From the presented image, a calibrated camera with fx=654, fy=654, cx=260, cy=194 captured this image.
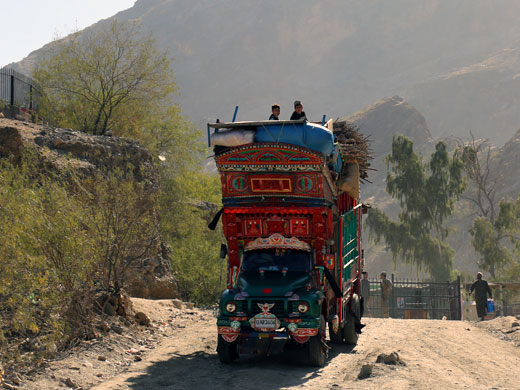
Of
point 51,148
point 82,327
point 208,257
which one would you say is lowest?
point 82,327

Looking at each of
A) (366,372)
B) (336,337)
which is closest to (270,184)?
(366,372)

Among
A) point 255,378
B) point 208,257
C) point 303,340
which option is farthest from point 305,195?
point 208,257

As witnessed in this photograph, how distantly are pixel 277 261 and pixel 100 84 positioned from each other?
19.8 m

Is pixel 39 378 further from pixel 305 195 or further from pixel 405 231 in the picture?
pixel 405 231

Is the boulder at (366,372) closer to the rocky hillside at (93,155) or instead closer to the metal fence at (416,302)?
the rocky hillside at (93,155)

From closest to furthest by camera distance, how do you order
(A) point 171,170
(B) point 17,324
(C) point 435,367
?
1. (B) point 17,324
2. (C) point 435,367
3. (A) point 171,170

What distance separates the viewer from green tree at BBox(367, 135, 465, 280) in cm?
5812

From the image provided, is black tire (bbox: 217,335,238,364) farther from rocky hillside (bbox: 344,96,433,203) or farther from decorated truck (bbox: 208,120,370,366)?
rocky hillside (bbox: 344,96,433,203)

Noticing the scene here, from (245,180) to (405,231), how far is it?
4799 cm

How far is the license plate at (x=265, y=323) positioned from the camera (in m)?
12.9

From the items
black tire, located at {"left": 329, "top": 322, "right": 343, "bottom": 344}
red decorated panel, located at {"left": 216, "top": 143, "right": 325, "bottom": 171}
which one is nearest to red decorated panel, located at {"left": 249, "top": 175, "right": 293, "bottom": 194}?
red decorated panel, located at {"left": 216, "top": 143, "right": 325, "bottom": 171}

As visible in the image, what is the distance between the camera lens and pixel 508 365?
48.6 feet

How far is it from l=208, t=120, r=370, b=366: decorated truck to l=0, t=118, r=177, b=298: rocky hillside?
5.06m

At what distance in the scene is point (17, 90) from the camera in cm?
2722
